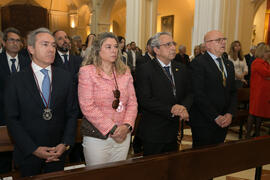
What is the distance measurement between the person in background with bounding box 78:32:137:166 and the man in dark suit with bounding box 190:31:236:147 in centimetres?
83

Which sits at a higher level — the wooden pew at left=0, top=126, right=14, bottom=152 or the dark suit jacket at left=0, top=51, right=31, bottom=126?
the dark suit jacket at left=0, top=51, right=31, bottom=126

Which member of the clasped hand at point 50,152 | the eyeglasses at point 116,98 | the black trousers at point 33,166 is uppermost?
the eyeglasses at point 116,98

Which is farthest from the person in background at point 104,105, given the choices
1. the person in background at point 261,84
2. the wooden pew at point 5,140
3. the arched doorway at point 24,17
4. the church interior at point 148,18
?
the arched doorway at point 24,17

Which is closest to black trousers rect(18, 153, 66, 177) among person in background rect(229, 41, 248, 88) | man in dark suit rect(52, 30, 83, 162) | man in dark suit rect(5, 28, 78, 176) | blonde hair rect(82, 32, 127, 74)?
man in dark suit rect(5, 28, 78, 176)

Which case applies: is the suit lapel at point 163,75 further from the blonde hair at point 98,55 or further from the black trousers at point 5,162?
the black trousers at point 5,162

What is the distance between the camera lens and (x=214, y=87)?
251cm

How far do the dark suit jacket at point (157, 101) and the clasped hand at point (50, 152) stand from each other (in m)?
0.78

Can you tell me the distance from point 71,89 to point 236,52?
4.34m

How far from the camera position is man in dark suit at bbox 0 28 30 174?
8.84 feet

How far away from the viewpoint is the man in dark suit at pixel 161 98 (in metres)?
2.24

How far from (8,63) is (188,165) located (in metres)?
2.34

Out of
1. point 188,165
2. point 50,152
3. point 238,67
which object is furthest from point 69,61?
point 238,67

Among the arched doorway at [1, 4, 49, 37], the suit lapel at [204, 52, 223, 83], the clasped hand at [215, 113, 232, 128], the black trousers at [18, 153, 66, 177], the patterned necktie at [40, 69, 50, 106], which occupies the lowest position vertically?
the black trousers at [18, 153, 66, 177]

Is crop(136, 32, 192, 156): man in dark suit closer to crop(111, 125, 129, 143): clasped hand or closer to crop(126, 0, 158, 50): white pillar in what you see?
crop(111, 125, 129, 143): clasped hand
